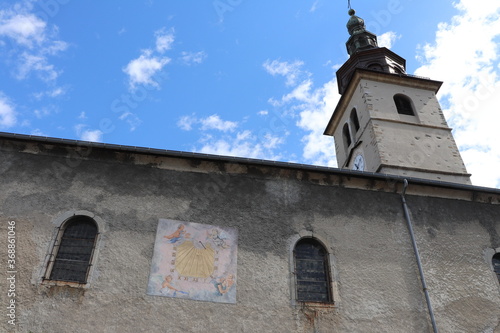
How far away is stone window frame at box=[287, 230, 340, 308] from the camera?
7.72 meters

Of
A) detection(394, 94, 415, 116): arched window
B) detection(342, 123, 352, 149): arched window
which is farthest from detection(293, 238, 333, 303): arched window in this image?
detection(342, 123, 352, 149): arched window

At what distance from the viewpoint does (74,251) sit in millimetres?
7617

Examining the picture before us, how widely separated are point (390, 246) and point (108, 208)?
564cm

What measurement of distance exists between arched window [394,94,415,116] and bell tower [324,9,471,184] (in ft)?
0.13

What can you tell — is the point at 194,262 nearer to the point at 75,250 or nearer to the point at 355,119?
the point at 75,250

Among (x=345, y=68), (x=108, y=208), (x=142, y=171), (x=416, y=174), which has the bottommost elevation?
(x=108, y=208)

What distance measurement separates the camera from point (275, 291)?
7.75m

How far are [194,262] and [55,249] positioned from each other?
2.43m

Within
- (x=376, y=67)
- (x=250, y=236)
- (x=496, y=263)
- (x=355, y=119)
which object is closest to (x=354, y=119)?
(x=355, y=119)

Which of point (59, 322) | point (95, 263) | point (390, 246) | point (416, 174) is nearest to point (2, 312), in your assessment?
point (59, 322)

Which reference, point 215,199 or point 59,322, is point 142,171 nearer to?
point 215,199

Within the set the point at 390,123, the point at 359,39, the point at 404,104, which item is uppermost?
the point at 359,39

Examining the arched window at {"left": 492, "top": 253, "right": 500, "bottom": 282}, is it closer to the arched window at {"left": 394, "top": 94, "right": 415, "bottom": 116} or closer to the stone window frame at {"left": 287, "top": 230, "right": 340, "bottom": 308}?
the stone window frame at {"left": 287, "top": 230, "right": 340, "bottom": 308}

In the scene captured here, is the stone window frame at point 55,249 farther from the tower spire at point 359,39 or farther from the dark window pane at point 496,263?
the tower spire at point 359,39
